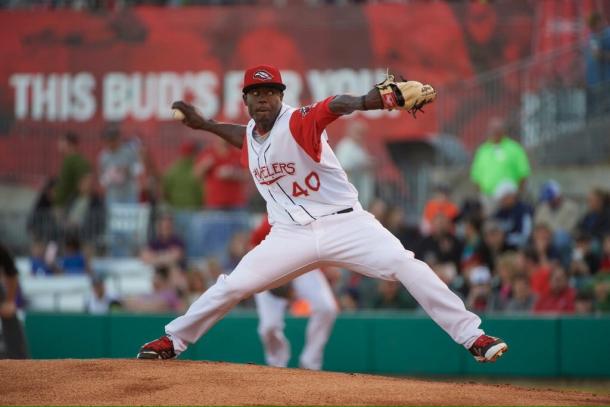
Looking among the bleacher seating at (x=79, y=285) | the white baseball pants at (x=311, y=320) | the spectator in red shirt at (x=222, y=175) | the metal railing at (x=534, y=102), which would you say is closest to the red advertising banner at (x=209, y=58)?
the metal railing at (x=534, y=102)

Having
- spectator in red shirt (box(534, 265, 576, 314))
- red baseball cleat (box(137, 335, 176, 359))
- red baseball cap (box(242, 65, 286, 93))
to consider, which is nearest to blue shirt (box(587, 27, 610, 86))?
spectator in red shirt (box(534, 265, 576, 314))

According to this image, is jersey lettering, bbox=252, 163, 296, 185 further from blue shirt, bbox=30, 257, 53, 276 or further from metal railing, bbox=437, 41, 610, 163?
metal railing, bbox=437, 41, 610, 163

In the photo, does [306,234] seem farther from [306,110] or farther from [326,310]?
[326,310]

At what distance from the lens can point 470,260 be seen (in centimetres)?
1547

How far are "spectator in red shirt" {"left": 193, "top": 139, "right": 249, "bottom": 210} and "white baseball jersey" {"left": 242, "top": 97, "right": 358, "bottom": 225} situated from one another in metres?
Answer: 8.02

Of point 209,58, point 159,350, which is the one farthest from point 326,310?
point 209,58

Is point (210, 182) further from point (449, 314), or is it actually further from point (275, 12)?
point (449, 314)

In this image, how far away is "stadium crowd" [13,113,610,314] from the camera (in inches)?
590

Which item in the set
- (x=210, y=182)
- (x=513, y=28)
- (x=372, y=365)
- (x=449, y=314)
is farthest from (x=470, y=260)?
(x=449, y=314)

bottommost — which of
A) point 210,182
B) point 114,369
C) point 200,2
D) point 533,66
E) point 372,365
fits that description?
→ point 372,365

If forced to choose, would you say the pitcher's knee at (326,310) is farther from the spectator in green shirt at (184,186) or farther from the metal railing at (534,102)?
the metal railing at (534,102)

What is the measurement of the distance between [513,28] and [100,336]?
8.65 metres

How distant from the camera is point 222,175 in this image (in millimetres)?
17125

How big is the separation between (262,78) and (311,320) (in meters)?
5.18
